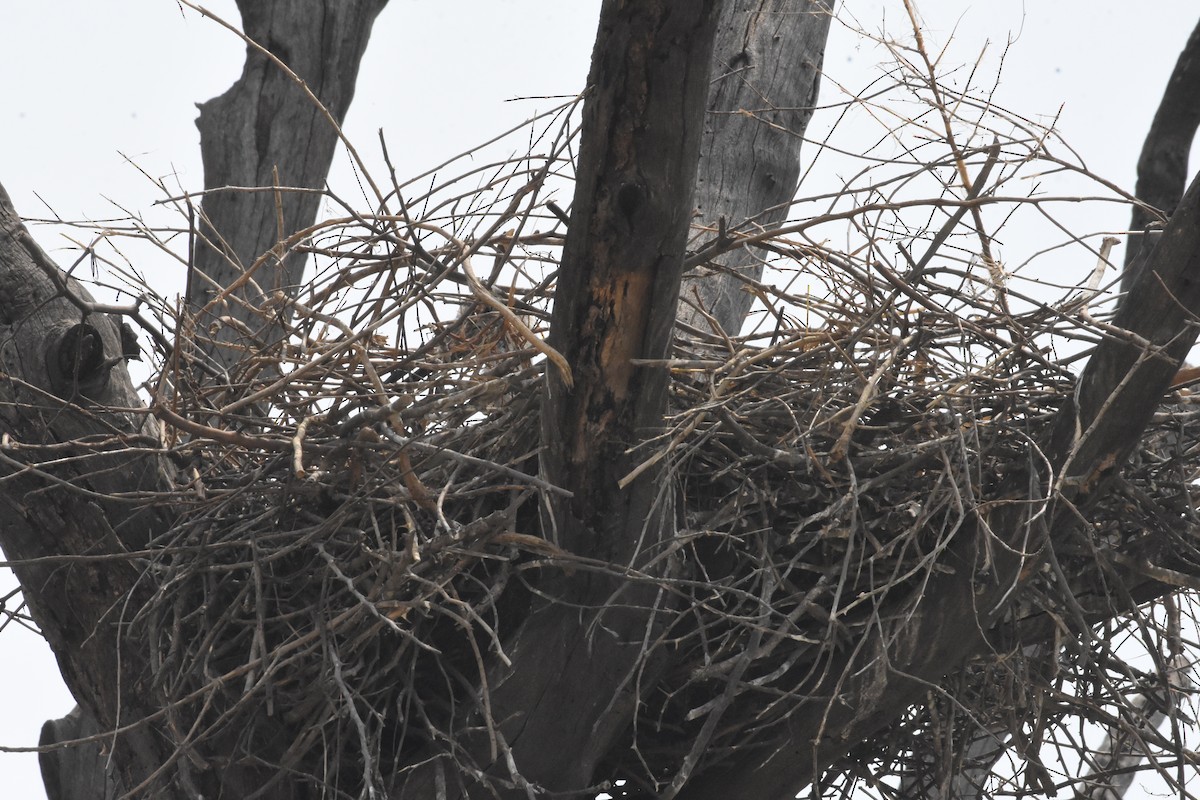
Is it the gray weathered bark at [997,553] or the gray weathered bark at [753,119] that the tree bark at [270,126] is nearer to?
the gray weathered bark at [753,119]

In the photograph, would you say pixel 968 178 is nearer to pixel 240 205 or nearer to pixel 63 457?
pixel 63 457

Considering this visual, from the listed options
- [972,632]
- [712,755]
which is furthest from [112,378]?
[972,632]

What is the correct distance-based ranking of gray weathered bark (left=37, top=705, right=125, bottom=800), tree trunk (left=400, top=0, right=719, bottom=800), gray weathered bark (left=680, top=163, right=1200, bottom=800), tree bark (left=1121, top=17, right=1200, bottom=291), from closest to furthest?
1. tree trunk (left=400, top=0, right=719, bottom=800)
2. gray weathered bark (left=680, top=163, right=1200, bottom=800)
3. tree bark (left=1121, top=17, right=1200, bottom=291)
4. gray weathered bark (left=37, top=705, right=125, bottom=800)

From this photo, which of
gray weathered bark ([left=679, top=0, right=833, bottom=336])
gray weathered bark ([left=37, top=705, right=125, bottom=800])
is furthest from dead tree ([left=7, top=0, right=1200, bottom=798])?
gray weathered bark ([left=679, top=0, right=833, bottom=336])

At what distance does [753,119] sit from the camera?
307 centimetres

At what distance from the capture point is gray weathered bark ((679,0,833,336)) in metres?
3.12

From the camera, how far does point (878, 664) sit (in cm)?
183

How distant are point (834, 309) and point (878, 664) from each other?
1.82 feet

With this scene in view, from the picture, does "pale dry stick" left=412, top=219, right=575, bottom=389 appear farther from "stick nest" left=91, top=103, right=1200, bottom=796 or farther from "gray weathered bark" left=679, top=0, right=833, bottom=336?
"gray weathered bark" left=679, top=0, right=833, bottom=336

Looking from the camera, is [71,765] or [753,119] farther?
[753,119]

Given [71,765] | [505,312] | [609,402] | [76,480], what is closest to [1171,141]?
[609,402]

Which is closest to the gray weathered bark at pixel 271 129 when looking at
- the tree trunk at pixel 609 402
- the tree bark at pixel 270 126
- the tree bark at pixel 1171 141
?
the tree bark at pixel 270 126

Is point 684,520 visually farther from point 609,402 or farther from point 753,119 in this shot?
point 753,119

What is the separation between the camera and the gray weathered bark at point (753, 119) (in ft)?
10.2
